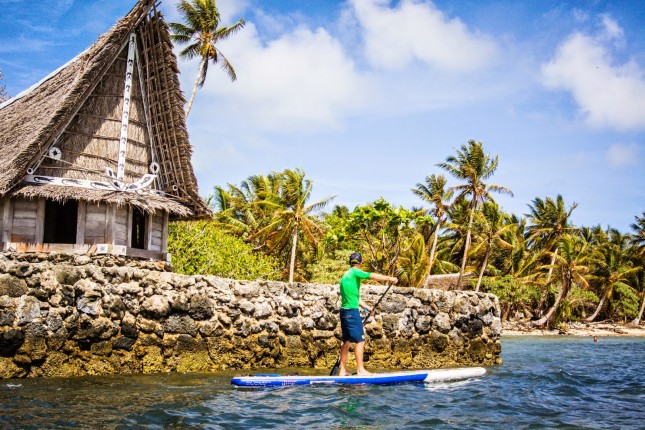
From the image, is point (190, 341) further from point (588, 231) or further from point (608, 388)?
point (588, 231)

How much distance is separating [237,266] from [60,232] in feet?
28.4

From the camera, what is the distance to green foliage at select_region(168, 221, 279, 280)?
2297 centimetres

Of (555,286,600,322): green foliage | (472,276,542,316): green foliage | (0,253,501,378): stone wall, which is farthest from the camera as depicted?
(555,286,600,322): green foliage

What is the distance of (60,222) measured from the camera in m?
16.8

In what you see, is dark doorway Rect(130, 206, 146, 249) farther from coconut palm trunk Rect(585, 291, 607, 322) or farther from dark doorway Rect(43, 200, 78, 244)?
coconut palm trunk Rect(585, 291, 607, 322)

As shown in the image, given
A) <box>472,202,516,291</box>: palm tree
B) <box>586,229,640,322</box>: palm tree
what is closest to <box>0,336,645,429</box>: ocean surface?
<box>472,202,516,291</box>: palm tree

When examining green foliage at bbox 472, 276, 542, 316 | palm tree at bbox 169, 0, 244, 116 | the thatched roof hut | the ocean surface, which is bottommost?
the ocean surface

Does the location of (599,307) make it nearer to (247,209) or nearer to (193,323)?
(247,209)

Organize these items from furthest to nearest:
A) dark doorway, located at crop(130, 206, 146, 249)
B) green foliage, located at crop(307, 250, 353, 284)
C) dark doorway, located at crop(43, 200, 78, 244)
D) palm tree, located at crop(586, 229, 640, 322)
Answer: palm tree, located at crop(586, 229, 640, 322) < green foliage, located at crop(307, 250, 353, 284) < dark doorway, located at crop(130, 206, 146, 249) < dark doorway, located at crop(43, 200, 78, 244)

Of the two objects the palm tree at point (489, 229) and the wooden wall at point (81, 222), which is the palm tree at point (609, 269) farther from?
the wooden wall at point (81, 222)

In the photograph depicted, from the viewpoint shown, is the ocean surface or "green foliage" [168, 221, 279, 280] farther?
"green foliage" [168, 221, 279, 280]

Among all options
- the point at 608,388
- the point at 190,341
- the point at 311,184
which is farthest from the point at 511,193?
the point at 190,341

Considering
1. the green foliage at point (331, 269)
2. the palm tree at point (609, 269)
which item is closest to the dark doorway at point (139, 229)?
the green foliage at point (331, 269)

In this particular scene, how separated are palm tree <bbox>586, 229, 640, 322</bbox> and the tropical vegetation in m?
0.10
